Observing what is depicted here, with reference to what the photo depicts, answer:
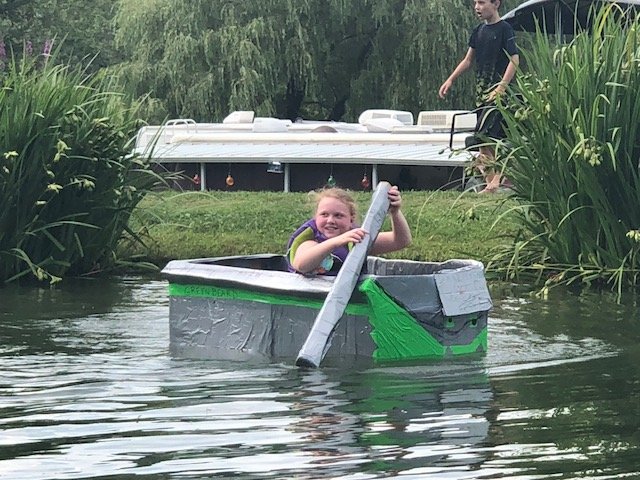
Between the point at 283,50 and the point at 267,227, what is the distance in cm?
1786

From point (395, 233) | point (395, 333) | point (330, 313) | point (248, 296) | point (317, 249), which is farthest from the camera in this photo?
point (395, 233)

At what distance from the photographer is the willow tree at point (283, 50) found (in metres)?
30.4

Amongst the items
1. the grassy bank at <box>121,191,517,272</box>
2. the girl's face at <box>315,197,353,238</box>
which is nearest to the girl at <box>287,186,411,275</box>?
the girl's face at <box>315,197,353,238</box>

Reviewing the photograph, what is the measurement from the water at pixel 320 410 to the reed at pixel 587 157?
1286mm

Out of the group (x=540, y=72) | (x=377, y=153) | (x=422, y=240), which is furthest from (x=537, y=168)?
(x=377, y=153)

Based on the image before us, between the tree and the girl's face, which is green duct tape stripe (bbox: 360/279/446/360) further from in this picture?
the tree

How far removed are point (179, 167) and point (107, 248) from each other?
10137 mm

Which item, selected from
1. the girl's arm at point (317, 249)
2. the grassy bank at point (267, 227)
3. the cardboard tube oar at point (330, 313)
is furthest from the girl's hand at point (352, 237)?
the grassy bank at point (267, 227)

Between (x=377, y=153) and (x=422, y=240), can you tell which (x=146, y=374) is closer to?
(x=422, y=240)

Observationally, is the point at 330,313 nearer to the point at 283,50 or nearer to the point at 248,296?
the point at 248,296

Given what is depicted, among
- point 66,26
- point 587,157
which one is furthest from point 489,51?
point 66,26

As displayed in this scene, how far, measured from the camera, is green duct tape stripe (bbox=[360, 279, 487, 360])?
720 cm

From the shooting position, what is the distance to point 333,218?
26.0 feet

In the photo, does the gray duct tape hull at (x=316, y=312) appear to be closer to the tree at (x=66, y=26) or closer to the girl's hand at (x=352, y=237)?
the girl's hand at (x=352, y=237)
